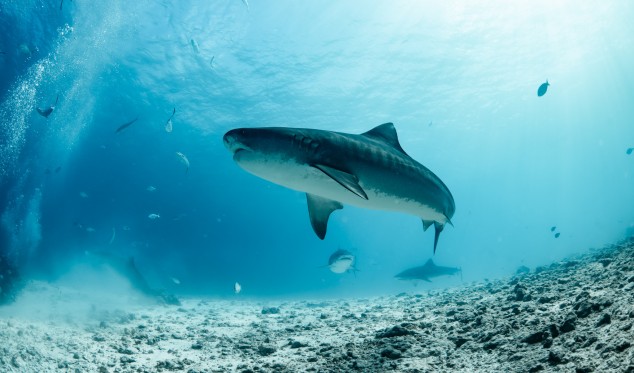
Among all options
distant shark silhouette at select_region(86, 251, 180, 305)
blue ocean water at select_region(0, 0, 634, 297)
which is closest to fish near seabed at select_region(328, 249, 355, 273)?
blue ocean water at select_region(0, 0, 634, 297)

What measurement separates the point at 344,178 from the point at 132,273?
2217 cm

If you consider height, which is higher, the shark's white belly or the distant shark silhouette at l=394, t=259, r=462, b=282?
the distant shark silhouette at l=394, t=259, r=462, b=282

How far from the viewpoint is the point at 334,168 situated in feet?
11.3

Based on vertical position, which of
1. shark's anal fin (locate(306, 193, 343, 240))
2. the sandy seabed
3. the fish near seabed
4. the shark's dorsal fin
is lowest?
the sandy seabed

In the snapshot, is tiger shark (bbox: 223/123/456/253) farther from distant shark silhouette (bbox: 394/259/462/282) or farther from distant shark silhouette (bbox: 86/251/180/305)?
distant shark silhouette (bbox: 86/251/180/305)

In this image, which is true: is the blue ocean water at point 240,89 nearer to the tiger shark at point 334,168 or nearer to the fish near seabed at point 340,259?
the fish near seabed at point 340,259

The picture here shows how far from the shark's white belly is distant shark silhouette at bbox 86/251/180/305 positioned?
16029mm

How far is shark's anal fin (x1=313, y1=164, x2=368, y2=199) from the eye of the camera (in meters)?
3.19

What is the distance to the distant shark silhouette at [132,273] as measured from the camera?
17.2 m

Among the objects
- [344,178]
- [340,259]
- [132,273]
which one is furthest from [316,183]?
[132,273]

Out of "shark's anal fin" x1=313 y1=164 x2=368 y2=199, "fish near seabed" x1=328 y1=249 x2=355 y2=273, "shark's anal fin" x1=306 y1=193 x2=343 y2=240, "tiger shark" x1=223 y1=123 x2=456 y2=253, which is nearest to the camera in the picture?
A: "shark's anal fin" x1=313 y1=164 x2=368 y2=199

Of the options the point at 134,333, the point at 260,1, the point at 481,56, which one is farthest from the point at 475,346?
the point at 481,56

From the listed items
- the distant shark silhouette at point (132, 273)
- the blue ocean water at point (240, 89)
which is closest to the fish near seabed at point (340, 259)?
the blue ocean water at point (240, 89)

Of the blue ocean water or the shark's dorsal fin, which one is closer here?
the shark's dorsal fin
